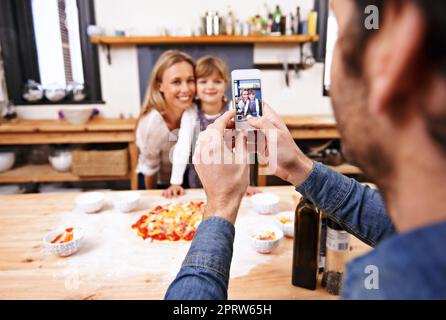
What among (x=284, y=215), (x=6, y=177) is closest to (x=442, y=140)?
(x=284, y=215)

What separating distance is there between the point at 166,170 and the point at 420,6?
1.85m

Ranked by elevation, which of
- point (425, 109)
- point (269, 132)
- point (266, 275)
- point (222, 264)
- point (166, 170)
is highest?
point (425, 109)

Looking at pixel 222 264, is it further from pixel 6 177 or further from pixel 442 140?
pixel 6 177

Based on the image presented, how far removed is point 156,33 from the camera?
2.74 metres

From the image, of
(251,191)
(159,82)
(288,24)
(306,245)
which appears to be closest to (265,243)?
(306,245)

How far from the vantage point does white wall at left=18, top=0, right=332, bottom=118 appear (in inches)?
107

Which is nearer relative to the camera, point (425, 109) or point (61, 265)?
point (425, 109)

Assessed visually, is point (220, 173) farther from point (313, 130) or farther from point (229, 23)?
point (229, 23)

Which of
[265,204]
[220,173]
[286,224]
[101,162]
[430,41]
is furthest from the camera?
[101,162]

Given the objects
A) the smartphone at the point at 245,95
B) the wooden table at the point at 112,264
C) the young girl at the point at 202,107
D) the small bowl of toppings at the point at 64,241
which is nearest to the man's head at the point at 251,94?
the smartphone at the point at 245,95

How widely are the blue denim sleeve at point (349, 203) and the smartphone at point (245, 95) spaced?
0.18m

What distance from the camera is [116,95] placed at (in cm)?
285

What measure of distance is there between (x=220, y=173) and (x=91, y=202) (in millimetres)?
701

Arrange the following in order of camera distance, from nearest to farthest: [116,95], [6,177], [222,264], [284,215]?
[222,264] → [284,215] → [6,177] → [116,95]
